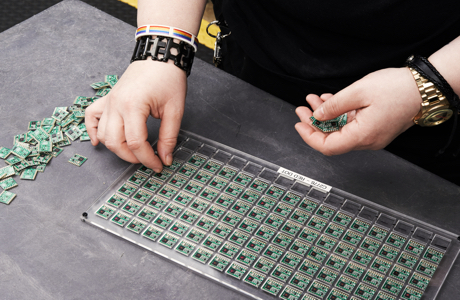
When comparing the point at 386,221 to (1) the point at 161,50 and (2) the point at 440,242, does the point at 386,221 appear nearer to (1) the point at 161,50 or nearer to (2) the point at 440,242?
(2) the point at 440,242

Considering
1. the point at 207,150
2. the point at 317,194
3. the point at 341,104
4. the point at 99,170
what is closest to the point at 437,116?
the point at 341,104

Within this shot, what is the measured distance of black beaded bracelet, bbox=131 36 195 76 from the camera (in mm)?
1121

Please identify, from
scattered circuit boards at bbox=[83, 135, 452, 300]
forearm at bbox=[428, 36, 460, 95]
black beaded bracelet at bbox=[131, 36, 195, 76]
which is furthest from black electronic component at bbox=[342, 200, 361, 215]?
black beaded bracelet at bbox=[131, 36, 195, 76]

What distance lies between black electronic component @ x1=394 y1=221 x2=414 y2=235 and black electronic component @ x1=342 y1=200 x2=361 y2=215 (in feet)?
0.31

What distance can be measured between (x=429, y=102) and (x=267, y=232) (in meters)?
0.46

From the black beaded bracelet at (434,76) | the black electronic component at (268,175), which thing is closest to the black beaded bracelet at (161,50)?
the black electronic component at (268,175)

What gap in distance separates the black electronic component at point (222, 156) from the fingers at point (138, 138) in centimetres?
17

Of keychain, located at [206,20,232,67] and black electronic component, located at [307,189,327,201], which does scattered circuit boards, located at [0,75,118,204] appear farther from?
black electronic component, located at [307,189,327,201]

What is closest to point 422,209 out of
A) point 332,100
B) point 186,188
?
point 332,100

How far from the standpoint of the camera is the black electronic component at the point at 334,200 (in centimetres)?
102

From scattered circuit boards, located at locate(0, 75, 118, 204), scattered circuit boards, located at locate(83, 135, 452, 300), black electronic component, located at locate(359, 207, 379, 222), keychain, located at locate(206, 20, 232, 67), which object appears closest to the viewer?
scattered circuit boards, located at locate(83, 135, 452, 300)

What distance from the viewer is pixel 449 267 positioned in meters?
0.91

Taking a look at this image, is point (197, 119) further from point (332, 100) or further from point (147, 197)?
point (332, 100)

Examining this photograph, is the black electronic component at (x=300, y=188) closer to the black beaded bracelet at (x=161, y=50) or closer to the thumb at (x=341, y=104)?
the thumb at (x=341, y=104)
